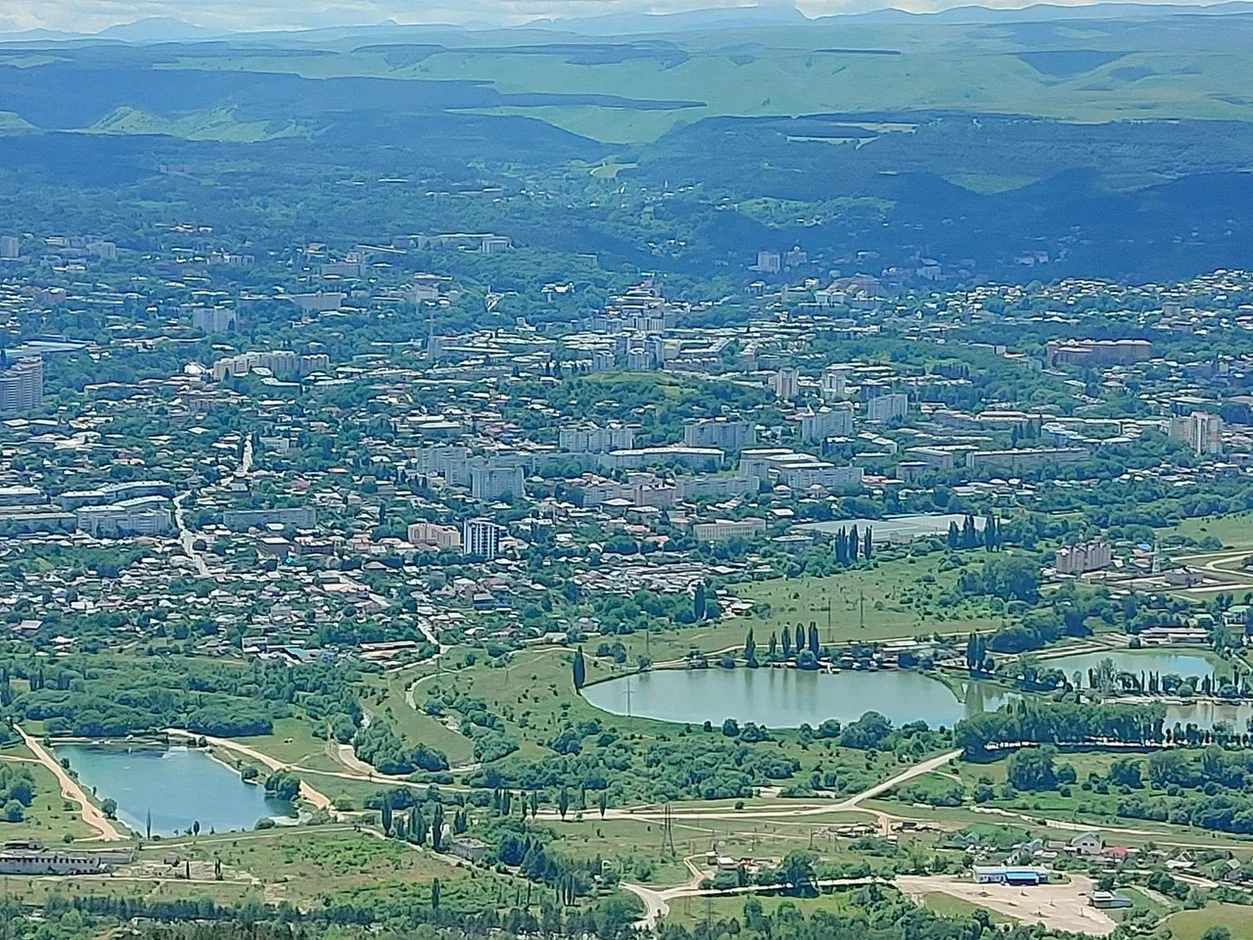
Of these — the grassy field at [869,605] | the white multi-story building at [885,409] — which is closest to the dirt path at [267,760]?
the grassy field at [869,605]

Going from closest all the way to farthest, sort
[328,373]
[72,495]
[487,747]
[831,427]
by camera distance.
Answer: [487,747] < [72,495] < [831,427] < [328,373]

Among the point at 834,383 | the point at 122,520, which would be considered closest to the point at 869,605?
the point at 122,520

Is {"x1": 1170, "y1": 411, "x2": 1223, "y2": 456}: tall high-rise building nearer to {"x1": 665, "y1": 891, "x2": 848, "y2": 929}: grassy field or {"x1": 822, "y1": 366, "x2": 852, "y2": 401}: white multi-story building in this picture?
{"x1": 822, "y1": 366, "x2": 852, "y2": 401}: white multi-story building

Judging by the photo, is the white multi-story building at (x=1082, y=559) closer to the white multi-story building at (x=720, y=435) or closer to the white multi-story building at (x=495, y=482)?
the white multi-story building at (x=495, y=482)

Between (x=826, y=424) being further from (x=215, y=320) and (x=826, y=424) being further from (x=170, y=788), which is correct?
(x=170, y=788)

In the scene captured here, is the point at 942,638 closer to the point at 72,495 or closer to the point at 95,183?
the point at 72,495

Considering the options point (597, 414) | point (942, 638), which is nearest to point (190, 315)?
point (597, 414)

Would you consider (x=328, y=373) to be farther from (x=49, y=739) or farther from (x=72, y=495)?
(x=49, y=739)

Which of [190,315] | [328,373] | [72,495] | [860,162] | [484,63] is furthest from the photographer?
[484,63]

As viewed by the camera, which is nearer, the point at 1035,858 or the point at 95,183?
the point at 1035,858
